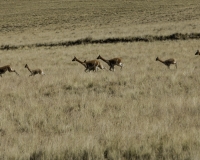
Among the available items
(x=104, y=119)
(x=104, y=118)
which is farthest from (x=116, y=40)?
(x=104, y=119)

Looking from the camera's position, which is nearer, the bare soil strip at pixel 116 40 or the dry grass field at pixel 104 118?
the dry grass field at pixel 104 118

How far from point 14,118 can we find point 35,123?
69 centimetres

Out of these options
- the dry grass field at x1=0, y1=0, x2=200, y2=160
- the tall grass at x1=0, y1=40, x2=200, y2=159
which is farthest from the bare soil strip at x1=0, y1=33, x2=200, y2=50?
the tall grass at x1=0, y1=40, x2=200, y2=159

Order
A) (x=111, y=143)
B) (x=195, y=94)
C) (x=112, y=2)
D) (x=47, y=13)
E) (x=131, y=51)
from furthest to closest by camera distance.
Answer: (x=112, y=2) → (x=47, y=13) → (x=131, y=51) → (x=195, y=94) → (x=111, y=143)

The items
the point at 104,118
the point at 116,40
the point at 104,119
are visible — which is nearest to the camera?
the point at 104,119

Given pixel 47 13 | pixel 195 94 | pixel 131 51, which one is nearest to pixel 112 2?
pixel 47 13

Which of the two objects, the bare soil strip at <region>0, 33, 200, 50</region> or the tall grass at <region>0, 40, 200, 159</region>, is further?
the bare soil strip at <region>0, 33, 200, 50</region>

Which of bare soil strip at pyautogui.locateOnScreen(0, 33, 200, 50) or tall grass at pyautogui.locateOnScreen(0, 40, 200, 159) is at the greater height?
tall grass at pyautogui.locateOnScreen(0, 40, 200, 159)

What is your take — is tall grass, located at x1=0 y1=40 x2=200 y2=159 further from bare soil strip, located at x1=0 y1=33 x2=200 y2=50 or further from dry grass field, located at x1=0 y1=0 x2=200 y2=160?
bare soil strip, located at x1=0 y1=33 x2=200 y2=50

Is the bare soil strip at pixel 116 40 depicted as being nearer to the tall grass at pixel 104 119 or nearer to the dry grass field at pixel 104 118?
the dry grass field at pixel 104 118

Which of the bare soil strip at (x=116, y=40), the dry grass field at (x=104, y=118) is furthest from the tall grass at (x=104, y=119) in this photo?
the bare soil strip at (x=116, y=40)

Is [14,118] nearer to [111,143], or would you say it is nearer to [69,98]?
[69,98]

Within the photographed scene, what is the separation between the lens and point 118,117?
7.24 meters

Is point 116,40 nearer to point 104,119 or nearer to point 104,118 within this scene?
point 104,118
